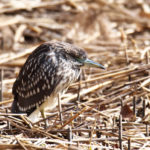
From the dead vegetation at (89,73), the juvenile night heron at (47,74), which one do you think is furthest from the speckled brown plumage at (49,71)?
the dead vegetation at (89,73)

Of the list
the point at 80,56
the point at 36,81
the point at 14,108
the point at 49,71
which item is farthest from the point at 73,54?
the point at 14,108

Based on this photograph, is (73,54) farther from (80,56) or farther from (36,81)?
(36,81)

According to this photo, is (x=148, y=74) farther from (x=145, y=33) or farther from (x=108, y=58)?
(x=145, y=33)

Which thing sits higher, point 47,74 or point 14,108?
point 47,74

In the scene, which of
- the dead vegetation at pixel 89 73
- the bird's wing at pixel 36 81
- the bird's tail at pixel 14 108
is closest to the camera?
the dead vegetation at pixel 89 73

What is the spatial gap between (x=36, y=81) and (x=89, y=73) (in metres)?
1.36

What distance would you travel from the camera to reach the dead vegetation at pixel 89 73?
3711mm

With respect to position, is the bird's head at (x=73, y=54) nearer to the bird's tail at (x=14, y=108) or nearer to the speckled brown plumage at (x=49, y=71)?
the speckled brown plumage at (x=49, y=71)

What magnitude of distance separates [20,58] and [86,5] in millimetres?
3042

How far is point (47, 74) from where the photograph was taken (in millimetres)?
4469

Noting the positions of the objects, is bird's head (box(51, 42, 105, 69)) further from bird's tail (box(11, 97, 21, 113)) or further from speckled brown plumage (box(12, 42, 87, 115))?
bird's tail (box(11, 97, 21, 113))

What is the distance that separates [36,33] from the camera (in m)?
8.36

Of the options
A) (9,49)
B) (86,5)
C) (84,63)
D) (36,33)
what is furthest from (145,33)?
(84,63)

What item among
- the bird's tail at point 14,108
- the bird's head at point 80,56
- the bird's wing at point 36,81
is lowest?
the bird's tail at point 14,108
